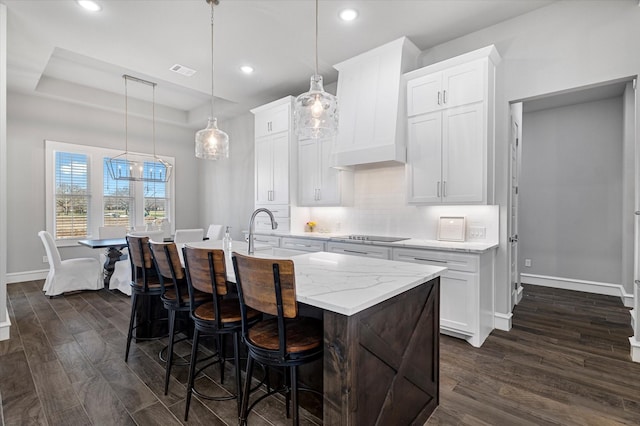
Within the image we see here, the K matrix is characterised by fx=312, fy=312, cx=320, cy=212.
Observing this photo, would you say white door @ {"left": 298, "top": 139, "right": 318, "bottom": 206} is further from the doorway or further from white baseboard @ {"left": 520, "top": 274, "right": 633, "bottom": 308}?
white baseboard @ {"left": 520, "top": 274, "right": 633, "bottom": 308}

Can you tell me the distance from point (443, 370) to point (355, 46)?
3.65 meters

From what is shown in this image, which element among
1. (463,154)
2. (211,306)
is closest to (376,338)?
(211,306)

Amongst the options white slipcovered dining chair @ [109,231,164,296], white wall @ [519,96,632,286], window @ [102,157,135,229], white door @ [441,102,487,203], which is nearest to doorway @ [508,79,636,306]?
white wall @ [519,96,632,286]

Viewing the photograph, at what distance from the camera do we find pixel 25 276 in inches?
216

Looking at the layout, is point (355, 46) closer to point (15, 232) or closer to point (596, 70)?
point (596, 70)

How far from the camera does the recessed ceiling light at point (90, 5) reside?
9.90 feet

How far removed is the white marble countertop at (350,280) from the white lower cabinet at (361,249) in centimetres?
123

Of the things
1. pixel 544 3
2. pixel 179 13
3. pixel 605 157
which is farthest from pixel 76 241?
pixel 605 157

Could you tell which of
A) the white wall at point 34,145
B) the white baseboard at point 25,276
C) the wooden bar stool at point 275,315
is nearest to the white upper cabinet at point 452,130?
the wooden bar stool at point 275,315

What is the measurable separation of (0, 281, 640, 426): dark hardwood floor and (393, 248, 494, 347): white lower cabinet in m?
0.14

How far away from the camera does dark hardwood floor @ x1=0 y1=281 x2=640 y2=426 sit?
2.00m

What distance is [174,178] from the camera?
742cm

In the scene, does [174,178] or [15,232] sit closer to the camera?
[15,232]

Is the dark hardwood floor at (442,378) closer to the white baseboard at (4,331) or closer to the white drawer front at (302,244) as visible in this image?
the white baseboard at (4,331)
